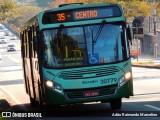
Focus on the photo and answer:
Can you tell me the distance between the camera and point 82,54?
563 inches

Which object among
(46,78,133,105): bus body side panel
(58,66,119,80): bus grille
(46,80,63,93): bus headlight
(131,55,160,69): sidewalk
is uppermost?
(58,66,119,80): bus grille

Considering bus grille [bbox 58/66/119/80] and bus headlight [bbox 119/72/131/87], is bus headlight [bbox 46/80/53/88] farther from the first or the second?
bus headlight [bbox 119/72/131/87]

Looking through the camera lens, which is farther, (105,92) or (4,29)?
(4,29)

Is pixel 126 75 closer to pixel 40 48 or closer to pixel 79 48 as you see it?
pixel 79 48

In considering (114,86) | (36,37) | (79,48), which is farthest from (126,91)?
(36,37)

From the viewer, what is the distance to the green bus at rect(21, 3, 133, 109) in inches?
556

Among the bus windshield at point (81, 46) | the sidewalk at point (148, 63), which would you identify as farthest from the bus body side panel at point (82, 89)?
the sidewalk at point (148, 63)

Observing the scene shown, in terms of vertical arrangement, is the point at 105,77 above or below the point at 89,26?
below

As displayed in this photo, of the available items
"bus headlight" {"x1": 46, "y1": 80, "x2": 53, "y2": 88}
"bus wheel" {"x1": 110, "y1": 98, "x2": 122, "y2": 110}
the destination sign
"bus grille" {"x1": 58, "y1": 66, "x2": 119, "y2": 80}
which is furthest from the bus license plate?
the destination sign

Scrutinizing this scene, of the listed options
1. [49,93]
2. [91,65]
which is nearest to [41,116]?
[49,93]

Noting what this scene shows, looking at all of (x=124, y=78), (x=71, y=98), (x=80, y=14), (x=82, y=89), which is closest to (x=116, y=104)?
(x=124, y=78)

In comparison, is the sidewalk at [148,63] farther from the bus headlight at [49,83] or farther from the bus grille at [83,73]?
the bus headlight at [49,83]

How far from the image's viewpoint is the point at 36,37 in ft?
48.2

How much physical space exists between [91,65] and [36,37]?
1660 millimetres
